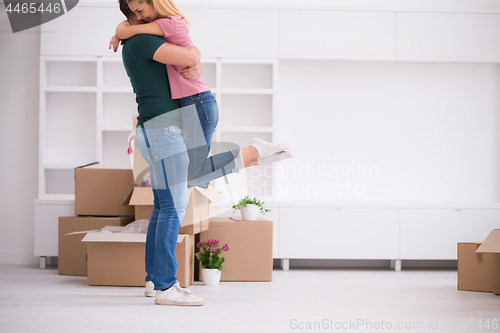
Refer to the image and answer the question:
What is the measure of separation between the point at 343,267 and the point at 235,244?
1008 mm

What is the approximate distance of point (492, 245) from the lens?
7.30ft

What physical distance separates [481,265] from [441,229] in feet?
2.29

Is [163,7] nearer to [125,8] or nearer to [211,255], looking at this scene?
[125,8]

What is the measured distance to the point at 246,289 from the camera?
2.30m

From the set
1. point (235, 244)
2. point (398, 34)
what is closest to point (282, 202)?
point (235, 244)

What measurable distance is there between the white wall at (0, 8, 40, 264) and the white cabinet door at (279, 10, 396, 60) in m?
1.88

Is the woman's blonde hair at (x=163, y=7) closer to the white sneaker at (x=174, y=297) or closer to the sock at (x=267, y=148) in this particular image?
the sock at (x=267, y=148)

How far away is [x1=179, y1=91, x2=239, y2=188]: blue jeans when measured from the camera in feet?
5.69

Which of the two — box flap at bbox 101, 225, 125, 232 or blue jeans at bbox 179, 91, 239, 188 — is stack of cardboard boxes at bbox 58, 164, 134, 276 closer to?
box flap at bbox 101, 225, 125, 232

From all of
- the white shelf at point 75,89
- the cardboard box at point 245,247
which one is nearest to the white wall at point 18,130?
the white shelf at point 75,89

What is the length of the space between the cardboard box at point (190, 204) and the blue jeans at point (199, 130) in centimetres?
55

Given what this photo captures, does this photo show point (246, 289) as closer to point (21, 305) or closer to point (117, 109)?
point (21, 305)

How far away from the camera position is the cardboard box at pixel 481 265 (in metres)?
2.23

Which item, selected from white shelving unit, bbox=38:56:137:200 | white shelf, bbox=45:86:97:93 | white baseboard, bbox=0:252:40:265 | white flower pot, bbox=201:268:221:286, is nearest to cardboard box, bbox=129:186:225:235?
white flower pot, bbox=201:268:221:286
